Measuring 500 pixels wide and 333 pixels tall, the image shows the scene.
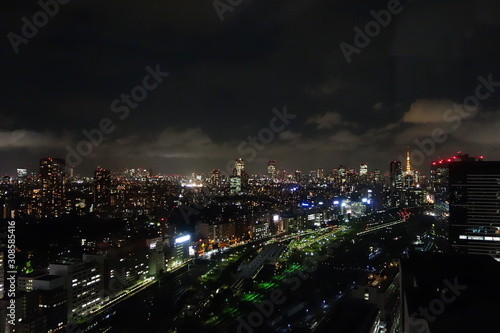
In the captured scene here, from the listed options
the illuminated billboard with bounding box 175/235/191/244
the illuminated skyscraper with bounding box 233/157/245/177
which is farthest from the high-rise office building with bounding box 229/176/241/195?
the illuminated billboard with bounding box 175/235/191/244

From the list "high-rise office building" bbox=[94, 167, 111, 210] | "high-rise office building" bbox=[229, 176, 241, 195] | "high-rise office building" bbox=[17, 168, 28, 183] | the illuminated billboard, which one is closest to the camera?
the illuminated billboard

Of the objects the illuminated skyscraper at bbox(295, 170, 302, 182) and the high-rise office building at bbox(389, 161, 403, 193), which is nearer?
the high-rise office building at bbox(389, 161, 403, 193)

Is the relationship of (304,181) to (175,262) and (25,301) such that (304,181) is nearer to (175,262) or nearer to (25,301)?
(175,262)

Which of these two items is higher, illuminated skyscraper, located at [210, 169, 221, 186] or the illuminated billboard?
illuminated skyscraper, located at [210, 169, 221, 186]

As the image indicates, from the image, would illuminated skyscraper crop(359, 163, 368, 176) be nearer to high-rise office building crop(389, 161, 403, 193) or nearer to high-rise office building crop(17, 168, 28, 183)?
high-rise office building crop(389, 161, 403, 193)

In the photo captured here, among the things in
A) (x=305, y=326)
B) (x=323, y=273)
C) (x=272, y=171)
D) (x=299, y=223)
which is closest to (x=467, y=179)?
(x=323, y=273)

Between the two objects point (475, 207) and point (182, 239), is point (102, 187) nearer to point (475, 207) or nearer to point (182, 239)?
point (182, 239)

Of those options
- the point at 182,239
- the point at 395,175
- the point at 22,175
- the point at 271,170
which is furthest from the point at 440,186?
the point at 22,175
